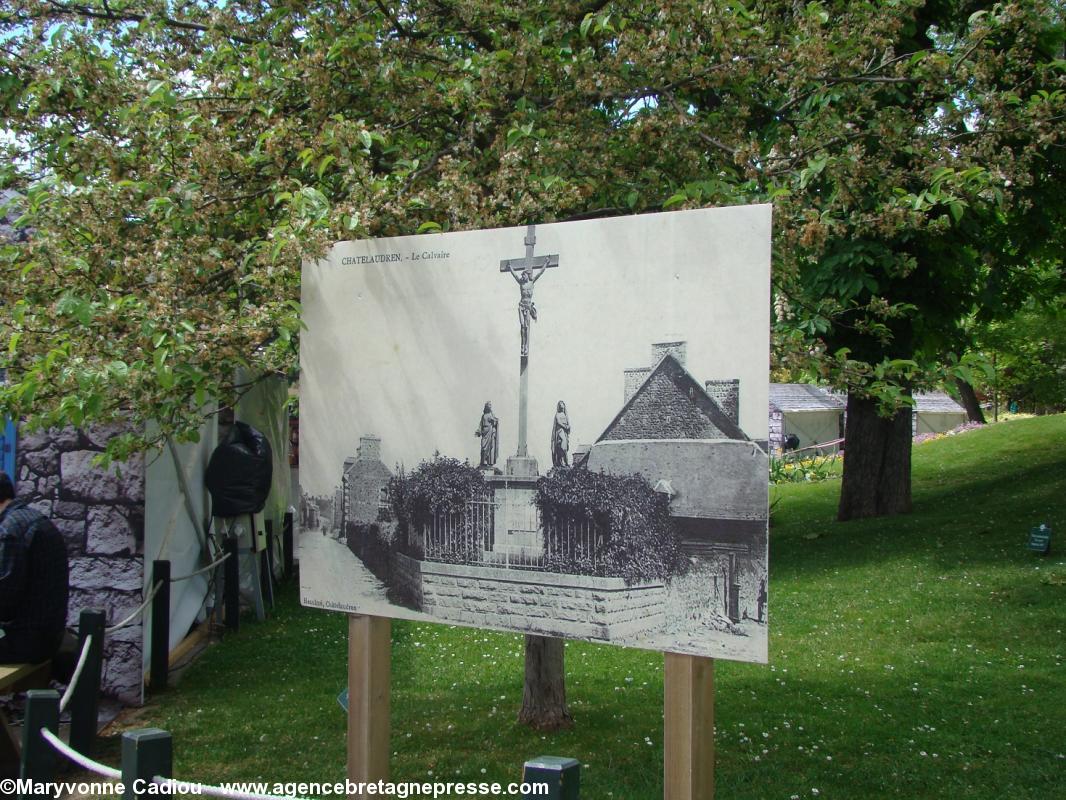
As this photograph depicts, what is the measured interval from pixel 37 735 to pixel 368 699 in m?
1.26

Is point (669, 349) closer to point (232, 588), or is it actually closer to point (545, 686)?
point (545, 686)

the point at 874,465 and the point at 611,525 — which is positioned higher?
the point at 611,525

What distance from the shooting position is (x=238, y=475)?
32.1 ft

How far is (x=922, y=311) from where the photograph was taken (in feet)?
45.7

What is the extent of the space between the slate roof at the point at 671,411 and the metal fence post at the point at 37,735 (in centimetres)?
227

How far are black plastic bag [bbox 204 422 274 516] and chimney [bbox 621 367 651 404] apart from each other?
22.7 feet

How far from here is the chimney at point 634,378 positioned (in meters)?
3.61

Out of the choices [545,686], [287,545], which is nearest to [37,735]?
[545,686]

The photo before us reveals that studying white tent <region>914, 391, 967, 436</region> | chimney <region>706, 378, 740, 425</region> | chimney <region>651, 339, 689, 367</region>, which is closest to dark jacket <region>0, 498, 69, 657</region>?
chimney <region>651, 339, 689, 367</region>

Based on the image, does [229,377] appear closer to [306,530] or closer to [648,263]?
[306,530]

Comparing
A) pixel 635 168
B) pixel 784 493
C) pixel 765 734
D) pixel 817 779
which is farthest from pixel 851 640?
pixel 784 493

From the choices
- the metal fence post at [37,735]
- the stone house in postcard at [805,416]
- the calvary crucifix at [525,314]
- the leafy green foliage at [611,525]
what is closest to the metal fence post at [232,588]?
the metal fence post at [37,735]

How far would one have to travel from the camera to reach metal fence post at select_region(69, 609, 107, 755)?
5738 millimetres

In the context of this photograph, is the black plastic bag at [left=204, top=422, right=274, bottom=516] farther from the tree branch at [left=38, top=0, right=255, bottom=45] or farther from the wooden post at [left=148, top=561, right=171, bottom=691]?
the tree branch at [left=38, top=0, right=255, bottom=45]
